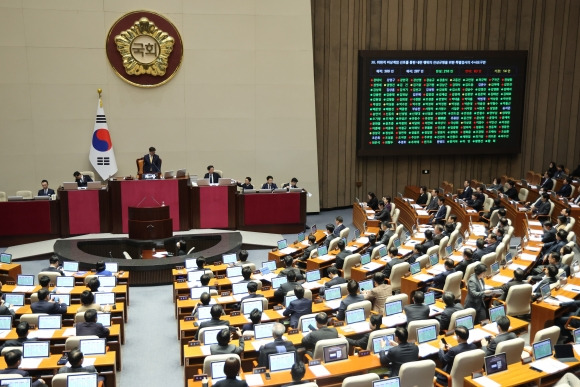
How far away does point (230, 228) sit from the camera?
16109mm

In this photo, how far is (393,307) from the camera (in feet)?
28.7

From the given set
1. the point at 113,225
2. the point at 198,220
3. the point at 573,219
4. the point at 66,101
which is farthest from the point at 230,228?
the point at 573,219

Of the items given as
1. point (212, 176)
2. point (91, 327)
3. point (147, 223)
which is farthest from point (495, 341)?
point (212, 176)

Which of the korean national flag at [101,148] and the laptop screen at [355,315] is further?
the korean national flag at [101,148]

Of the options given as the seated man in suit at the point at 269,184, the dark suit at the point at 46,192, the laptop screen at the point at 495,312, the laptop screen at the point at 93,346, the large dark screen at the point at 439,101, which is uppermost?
the large dark screen at the point at 439,101

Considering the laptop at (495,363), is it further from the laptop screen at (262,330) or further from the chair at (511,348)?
the laptop screen at (262,330)

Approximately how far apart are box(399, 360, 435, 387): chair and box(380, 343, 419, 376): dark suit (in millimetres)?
344

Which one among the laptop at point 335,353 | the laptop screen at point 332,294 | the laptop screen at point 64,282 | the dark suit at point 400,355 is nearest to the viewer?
the dark suit at point 400,355

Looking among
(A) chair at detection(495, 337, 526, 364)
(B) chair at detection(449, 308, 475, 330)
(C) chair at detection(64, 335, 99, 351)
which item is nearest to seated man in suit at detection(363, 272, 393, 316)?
(B) chair at detection(449, 308, 475, 330)

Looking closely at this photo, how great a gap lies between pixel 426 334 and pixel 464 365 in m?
0.92

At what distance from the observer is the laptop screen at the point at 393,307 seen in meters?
8.73

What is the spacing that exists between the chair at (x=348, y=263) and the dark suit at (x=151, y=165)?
6.55 meters

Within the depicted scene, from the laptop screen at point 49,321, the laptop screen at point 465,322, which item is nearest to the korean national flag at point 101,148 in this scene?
the laptop screen at point 49,321

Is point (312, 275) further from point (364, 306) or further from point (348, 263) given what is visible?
point (364, 306)
